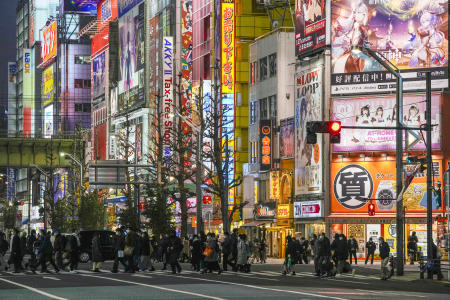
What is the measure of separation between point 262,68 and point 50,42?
111 metres

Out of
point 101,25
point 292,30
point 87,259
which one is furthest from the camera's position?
point 101,25

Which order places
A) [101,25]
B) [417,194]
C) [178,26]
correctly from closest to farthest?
[417,194] < [178,26] < [101,25]

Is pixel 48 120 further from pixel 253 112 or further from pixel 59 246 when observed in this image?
pixel 59 246

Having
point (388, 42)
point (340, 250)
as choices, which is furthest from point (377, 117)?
point (340, 250)

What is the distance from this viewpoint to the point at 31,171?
633ft

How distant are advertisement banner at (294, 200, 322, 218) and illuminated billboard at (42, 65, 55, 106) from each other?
4689 inches

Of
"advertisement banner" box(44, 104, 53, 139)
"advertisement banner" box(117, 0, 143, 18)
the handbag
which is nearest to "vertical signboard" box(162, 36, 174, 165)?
"advertisement banner" box(117, 0, 143, 18)

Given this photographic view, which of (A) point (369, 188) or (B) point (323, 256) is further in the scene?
(A) point (369, 188)

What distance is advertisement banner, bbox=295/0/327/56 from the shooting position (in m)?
72.1

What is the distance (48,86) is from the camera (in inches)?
7628

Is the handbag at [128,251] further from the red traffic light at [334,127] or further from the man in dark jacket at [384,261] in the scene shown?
the red traffic light at [334,127]

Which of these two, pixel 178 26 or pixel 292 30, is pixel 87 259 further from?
pixel 178 26

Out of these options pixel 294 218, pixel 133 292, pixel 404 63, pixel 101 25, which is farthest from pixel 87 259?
pixel 101 25

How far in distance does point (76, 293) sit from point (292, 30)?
5940 centimetres
